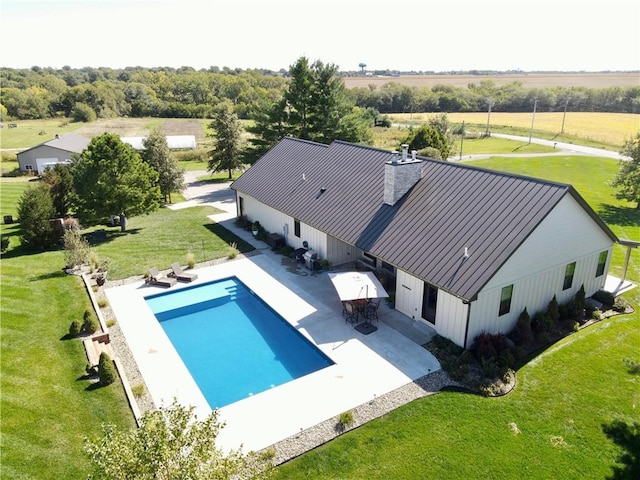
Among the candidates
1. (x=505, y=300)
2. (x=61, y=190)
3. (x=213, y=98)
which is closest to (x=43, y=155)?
(x=61, y=190)

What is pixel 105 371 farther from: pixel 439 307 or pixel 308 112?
pixel 308 112

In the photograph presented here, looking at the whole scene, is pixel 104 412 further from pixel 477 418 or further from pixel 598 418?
pixel 598 418

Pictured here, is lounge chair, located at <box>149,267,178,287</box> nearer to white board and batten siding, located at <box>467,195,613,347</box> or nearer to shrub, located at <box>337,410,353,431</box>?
shrub, located at <box>337,410,353,431</box>

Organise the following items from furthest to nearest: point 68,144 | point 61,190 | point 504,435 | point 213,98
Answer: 1. point 213,98
2. point 68,144
3. point 61,190
4. point 504,435

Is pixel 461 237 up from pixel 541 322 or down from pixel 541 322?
up

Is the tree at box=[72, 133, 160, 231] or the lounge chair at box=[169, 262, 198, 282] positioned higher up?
the tree at box=[72, 133, 160, 231]

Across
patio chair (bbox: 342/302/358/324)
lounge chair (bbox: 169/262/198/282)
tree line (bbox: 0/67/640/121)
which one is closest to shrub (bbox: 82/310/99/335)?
lounge chair (bbox: 169/262/198/282)
